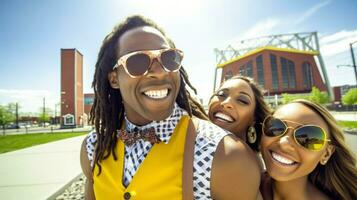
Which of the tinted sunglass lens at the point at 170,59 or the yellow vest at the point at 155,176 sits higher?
the tinted sunglass lens at the point at 170,59

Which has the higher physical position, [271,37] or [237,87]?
[271,37]

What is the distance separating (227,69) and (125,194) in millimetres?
88484

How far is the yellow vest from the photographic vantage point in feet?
4.72

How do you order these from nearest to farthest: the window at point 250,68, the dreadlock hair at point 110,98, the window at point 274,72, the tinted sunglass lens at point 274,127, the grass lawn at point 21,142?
the dreadlock hair at point 110,98 → the tinted sunglass lens at point 274,127 → the grass lawn at point 21,142 → the window at point 274,72 → the window at point 250,68

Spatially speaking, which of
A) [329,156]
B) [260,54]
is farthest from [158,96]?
[260,54]

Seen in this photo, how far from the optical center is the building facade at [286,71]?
7394 centimetres

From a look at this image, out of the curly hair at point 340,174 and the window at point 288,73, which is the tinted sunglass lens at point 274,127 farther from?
the window at point 288,73

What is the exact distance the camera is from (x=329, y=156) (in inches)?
88.4

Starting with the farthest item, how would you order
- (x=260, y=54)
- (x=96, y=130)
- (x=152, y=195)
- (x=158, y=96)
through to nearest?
(x=260, y=54) < (x=96, y=130) < (x=158, y=96) < (x=152, y=195)

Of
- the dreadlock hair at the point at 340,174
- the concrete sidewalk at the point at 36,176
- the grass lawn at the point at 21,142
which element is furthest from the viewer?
the grass lawn at the point at 21,142

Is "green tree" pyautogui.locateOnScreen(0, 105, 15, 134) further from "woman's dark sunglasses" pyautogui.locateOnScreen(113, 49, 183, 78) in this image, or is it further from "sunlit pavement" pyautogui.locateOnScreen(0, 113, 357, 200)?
"woman's dark sunglasses" pyautogui.locateOnScreen(113, 49, 183, 78)

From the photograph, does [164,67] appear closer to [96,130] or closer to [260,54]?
[96,130]

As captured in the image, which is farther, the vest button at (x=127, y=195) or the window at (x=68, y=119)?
the window at (x=68, y=119)

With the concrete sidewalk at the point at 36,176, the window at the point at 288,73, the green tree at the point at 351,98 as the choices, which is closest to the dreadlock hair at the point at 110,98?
the concrete sidewalk at the point at 36,176
